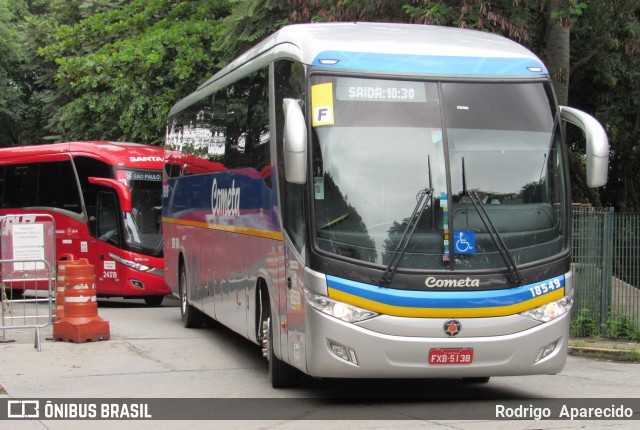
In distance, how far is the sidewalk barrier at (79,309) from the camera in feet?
46.0

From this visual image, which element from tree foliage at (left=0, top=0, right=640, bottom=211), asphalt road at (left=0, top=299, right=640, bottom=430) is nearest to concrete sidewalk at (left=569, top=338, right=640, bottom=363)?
asphalt road at (left=0, top=299, right=640, bottom=430)

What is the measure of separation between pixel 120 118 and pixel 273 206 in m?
17.6

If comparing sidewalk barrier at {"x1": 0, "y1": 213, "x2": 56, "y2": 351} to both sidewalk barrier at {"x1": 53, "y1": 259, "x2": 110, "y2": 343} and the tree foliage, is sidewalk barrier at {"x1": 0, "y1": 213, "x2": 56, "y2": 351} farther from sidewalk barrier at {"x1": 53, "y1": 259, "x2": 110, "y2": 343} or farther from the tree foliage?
the tree foliage

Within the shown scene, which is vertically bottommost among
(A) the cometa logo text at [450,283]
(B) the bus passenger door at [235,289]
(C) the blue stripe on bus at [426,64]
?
(B) the bus passenger door at [235,289]

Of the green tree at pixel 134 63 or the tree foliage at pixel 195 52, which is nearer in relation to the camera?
the tree foliage at pixel 195 52

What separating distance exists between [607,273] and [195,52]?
14.3 m

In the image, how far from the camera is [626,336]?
15.6 m

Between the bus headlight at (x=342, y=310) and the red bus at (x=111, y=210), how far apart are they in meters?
13.4

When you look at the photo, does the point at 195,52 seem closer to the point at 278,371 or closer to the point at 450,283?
the point at 278,371

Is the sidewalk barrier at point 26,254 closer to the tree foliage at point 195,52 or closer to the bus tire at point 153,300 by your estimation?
the tree foliage at point 195,52

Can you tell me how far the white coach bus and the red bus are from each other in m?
12.1

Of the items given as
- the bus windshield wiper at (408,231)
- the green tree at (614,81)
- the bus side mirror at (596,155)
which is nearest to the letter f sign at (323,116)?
the bus windshield wiper at (408,231)

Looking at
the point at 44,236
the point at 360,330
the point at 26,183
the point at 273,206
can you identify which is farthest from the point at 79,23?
the point at 360,330

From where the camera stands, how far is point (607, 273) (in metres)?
15.6
